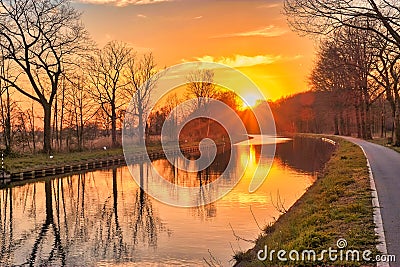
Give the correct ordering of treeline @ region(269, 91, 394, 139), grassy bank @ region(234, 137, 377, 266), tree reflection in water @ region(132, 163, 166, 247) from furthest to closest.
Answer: treeline @ region(269, 91, 394, 139), tree reflection in water @ region(132, 163, 166, 247), grassy bank @ region(234, 137, 377, 266)

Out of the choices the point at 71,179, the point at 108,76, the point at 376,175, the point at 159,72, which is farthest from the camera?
the point at 159,72

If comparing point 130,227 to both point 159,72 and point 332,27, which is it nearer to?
point 332,27

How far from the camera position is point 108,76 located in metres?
50.0

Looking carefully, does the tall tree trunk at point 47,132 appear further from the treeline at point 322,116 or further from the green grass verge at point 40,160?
the treeline at point 322,116

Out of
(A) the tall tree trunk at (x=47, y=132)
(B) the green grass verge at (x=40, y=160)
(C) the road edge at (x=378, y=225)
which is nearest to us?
(C) the road edge at (x=378, y=225)

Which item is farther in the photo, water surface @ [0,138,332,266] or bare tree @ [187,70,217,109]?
bare tree @ [187,70,217,109]

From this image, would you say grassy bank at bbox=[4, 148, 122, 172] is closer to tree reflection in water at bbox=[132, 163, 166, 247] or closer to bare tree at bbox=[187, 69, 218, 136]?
tree reflection in water at bbox=[132, 163, 166, 247]

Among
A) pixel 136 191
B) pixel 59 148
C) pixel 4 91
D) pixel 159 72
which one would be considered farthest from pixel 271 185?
pixel 159 72

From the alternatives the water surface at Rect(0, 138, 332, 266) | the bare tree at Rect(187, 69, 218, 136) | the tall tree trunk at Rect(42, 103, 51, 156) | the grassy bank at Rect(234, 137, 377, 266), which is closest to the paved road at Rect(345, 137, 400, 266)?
the grassy bank at Rect(234, 137, 377, 266)

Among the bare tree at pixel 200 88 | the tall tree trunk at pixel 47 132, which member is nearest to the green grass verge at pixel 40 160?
the tall tree trunk at pixel 47 132

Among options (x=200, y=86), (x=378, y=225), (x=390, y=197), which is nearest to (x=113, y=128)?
(x=200, y=86)

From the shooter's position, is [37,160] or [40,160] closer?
[37,160]

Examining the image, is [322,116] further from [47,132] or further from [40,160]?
[40,160]

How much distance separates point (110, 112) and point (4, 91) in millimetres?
13239
